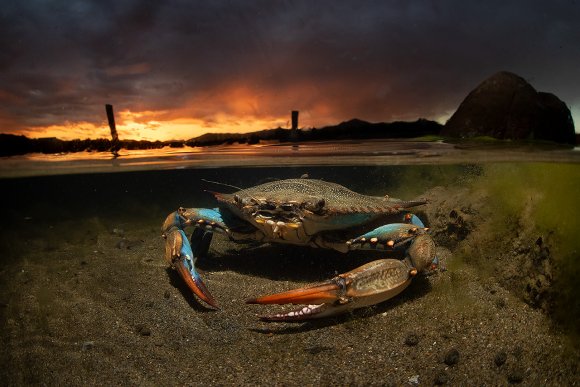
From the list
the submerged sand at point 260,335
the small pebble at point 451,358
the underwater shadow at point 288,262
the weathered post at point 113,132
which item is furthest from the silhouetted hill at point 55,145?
the small pebble at point 451,358

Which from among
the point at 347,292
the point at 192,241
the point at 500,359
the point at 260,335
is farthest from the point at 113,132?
the point at 500,359

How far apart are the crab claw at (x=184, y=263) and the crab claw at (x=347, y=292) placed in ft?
3.39

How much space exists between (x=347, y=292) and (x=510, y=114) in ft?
20.8

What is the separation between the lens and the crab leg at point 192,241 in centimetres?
512

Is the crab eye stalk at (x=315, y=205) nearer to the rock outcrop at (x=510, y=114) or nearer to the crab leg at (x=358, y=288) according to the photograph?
the crab leg at (x=358, y=288)

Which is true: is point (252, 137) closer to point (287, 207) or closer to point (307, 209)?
point (287, 207)

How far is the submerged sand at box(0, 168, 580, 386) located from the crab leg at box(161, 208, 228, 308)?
357 mm

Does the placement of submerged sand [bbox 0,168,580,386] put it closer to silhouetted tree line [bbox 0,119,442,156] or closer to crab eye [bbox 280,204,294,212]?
crab eye [bbox 280,204,294,212]

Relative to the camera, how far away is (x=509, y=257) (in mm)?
5418

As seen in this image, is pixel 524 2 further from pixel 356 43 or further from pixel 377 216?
pixel 377 216

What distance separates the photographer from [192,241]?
7070 mm

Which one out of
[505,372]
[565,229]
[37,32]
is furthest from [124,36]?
[565,229]

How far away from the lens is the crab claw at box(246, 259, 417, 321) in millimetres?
4141

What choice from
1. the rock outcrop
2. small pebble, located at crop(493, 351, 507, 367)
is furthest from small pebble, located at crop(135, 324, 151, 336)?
the rock outcrop
